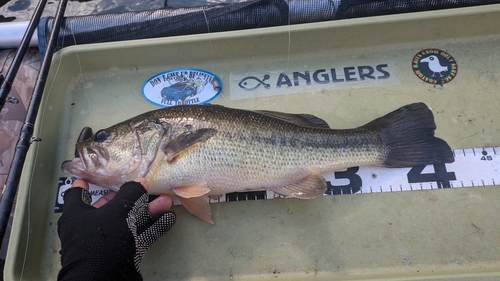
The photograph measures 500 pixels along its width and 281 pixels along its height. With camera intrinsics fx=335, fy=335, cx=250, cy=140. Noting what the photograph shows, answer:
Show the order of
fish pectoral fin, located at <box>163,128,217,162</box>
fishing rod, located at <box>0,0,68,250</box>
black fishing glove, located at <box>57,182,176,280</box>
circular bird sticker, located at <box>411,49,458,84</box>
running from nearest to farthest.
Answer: black fishing glove, located at <box>57,182,176,280</box> < fishing rod, located at <box>0,0,68,250</box> < fish pectoral fin, located at <box>163,128,217,162</box> < circular bird sticker, located at <box>411,49,458,84</box>

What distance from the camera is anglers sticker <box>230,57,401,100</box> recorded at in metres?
2.40

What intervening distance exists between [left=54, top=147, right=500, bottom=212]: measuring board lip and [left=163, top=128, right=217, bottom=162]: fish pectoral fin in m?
0.37

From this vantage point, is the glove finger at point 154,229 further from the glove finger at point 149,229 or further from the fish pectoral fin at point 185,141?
the fish pectoral fin at point 185,141

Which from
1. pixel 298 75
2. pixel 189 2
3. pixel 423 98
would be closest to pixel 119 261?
pixel 298 75

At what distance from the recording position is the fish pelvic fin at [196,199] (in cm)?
186

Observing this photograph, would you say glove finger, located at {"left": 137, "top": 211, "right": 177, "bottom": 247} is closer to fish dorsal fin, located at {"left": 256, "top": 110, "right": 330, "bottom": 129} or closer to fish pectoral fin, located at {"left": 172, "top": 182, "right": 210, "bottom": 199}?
fish pectoral fin, located at {"left": 172, "top": 182, "right": 210, "bottom": 199}

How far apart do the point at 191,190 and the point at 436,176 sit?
1.45 metres

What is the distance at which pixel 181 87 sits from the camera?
2459 mm

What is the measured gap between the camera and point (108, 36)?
2.70 meters

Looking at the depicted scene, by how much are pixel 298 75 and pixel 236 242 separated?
1268 millimetres

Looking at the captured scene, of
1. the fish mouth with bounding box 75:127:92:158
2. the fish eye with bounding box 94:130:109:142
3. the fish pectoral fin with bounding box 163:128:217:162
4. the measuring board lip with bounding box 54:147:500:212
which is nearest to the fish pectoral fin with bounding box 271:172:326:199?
the measuring board lip with bounding box 54:147:500:212

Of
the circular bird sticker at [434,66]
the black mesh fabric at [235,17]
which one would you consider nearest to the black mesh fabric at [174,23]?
the black mesh fabric at [235,17]

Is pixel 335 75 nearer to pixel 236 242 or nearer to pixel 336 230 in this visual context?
pixel 336 230

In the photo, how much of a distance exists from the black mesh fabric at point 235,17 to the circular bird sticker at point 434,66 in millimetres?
412
